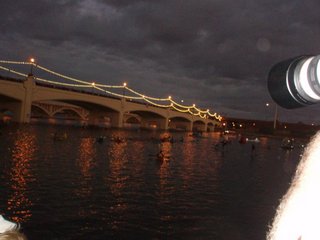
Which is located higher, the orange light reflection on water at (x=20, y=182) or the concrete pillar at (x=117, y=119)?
the concrete pillar at (x=117, y=119)

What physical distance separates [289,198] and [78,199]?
19159mm

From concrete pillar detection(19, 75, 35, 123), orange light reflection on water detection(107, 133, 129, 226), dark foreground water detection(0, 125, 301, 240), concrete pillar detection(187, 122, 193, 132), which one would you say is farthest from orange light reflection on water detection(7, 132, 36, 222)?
concrete pillar detection(187, 122, 193, 132)

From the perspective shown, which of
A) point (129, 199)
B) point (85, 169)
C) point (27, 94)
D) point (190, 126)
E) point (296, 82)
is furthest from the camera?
point (190, 126)

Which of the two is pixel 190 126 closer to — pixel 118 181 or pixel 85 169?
pixel 85 169

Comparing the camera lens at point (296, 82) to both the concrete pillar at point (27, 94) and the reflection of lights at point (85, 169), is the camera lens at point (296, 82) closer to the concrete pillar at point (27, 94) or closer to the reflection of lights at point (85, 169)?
the reflection of lights at point (85, 169)

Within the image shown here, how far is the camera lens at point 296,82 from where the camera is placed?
196 centimetres

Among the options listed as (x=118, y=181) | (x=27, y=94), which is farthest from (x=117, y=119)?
(x=118, y=181)

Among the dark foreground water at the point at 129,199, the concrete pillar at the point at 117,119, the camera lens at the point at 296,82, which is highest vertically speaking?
the concrete pillar at the point at 117,119

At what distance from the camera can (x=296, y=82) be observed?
2.05 m

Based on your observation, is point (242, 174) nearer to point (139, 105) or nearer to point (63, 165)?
point (63, 165)

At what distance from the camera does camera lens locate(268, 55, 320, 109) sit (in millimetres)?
1957

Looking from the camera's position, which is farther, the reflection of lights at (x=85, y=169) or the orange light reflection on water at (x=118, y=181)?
the reflection of lights at (x=85, y=169)

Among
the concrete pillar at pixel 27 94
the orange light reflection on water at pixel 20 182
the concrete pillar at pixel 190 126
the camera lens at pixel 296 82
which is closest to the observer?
the camera lens at pixel 296 82

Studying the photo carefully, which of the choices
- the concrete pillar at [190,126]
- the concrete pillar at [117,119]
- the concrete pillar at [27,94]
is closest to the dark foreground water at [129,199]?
the concrete pillar at [27,94]
